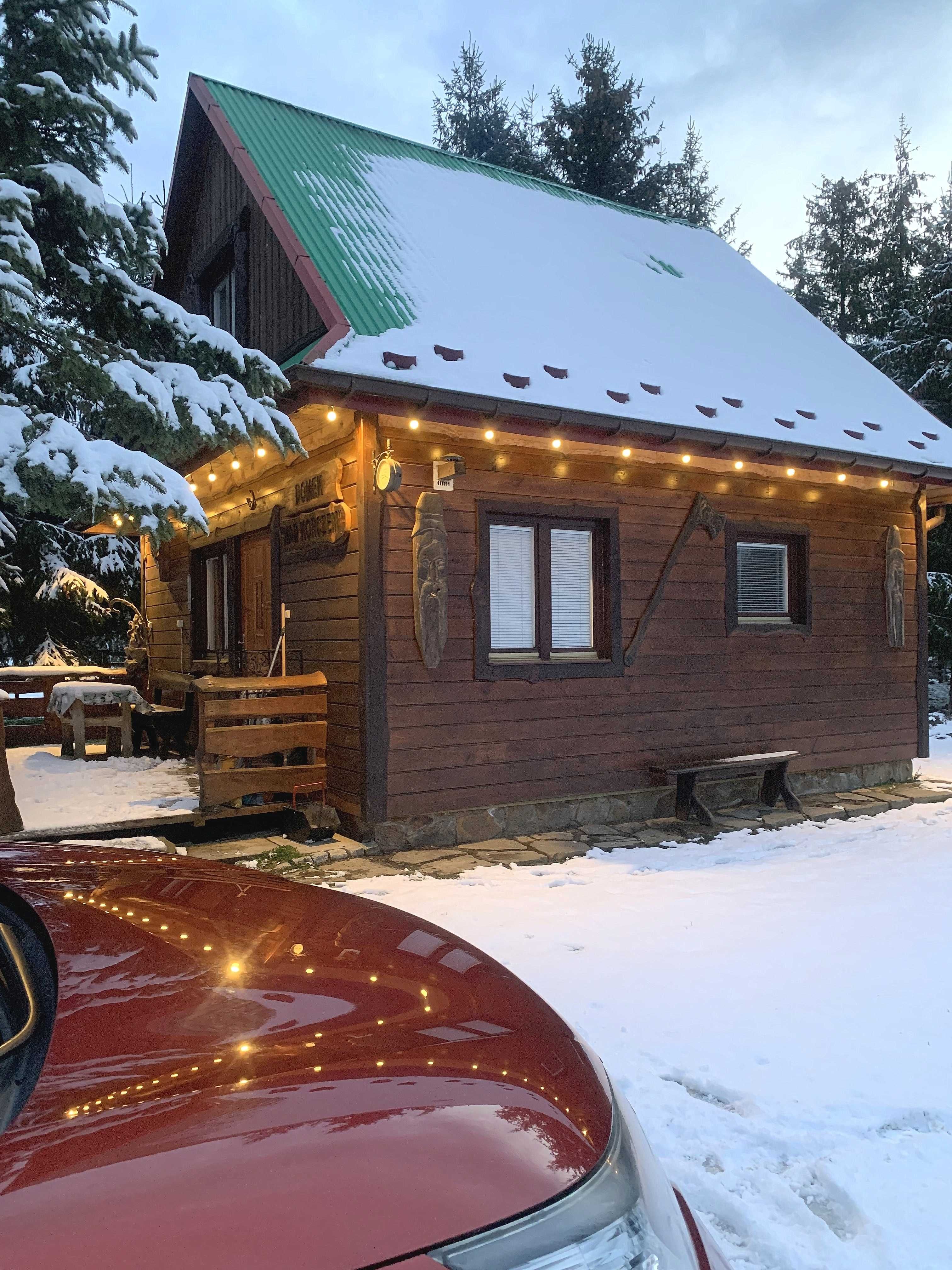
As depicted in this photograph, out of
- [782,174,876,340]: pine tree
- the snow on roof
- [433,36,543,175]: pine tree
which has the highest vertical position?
[433,36,543,175]: pine tree

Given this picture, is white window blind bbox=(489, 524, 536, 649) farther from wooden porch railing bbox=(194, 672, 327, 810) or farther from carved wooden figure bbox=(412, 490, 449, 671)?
wooden porch railing bbox=(194, 672, 327, 810)

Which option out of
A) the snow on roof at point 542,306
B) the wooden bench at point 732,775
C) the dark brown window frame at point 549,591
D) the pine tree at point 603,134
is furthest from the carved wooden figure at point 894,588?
the pine tree at point 603,134

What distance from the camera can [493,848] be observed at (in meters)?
6.46

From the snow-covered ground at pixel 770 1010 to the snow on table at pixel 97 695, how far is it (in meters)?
3.97

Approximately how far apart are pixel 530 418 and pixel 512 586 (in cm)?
139

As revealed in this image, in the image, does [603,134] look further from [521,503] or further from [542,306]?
[521,503]

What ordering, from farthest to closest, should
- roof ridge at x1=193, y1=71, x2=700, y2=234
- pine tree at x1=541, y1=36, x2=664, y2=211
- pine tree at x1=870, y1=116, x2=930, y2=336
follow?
pine tree at x1=870, y1=116, x2=930, y2=336 → pine tree at x1=541, y1=36, x2=664, y2=211 → roof ridge at x1=193, y1=71, x2=700, y2=234

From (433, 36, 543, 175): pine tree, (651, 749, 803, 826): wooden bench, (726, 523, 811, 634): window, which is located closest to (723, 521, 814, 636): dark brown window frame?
(726, 523, 811, 634): window

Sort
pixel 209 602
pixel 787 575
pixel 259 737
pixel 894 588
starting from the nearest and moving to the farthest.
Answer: pixel 259 737, pixel 787 575, pixel 894 588, pixel 209 602

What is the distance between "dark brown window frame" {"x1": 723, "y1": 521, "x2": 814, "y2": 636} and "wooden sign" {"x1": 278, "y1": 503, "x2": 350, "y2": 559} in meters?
3.61

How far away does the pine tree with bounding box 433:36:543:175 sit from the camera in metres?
23.7

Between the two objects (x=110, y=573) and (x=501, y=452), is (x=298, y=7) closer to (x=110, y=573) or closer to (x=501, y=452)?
(x=110, y=573)

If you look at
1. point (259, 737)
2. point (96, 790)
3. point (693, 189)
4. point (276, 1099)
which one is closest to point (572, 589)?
point (259, 737)

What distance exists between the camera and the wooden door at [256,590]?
8133 millimetres
